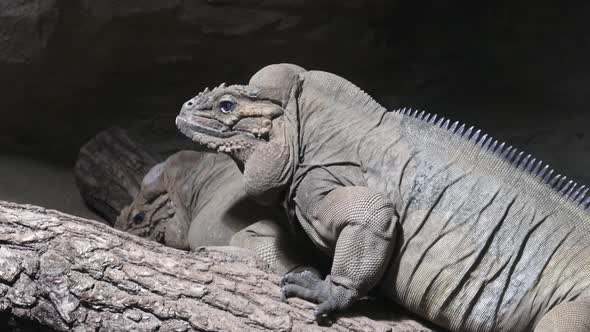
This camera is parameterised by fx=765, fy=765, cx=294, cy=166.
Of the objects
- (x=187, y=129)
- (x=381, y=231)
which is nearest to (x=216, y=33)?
(x=187, y=129)

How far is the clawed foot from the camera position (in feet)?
10.5

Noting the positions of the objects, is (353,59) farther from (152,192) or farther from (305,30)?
(152,192)

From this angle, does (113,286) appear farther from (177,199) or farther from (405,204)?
(177,199)

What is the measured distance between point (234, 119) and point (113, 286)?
1108mm

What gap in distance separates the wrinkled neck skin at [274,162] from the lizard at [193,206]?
502 mm

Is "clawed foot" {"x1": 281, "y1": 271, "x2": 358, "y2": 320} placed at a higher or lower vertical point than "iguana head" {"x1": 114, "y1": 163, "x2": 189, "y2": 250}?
higher

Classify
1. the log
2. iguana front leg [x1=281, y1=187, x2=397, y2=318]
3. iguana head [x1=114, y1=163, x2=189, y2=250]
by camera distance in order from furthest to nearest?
iguana head [x1=114, y1=163, x2=189, y2=250]
iguana front leg [x1=281, y1=187, x2=397, y2=318]
the log

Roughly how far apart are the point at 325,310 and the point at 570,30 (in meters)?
4.03

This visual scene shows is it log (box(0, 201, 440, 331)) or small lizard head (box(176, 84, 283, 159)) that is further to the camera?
small lizard head (box(176, 84, 283, 159))

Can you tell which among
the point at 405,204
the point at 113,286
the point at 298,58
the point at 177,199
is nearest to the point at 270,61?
the point at 298,58

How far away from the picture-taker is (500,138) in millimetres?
5703

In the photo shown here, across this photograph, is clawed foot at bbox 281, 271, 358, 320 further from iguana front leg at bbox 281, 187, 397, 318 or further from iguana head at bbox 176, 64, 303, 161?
iguana head at bbox 176, 64, 303, 161

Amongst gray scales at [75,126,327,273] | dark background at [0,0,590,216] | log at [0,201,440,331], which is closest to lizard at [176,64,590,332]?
log at [0,201,440,331]

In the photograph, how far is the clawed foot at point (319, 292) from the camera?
3192 millimetres
